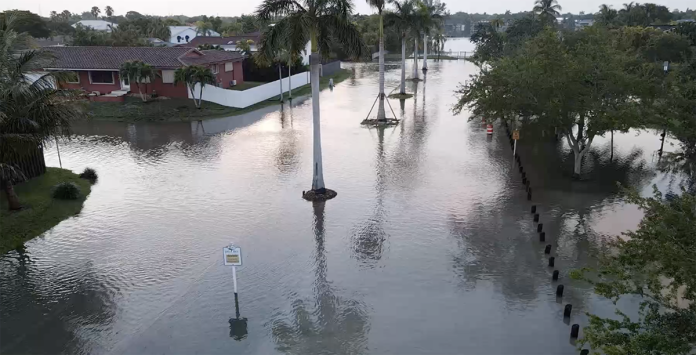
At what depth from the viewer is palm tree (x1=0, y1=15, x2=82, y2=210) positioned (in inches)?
687

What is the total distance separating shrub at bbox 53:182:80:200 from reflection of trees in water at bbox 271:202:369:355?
12064 mm

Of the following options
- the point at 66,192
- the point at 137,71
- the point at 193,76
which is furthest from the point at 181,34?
the point at 66,192

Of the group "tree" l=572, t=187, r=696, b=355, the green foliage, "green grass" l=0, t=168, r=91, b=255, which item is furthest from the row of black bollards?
the green foliage

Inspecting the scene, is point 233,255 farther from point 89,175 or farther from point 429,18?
point 429,18

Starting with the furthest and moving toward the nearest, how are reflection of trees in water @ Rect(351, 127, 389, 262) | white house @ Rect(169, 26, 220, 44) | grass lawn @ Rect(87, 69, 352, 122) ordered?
white house @ Rect(169, 26, 220, 44), grass lawn @ Rect(87, 69, 352, 122), reflection of trees in water @ Rect(351, 127, 389, 262)

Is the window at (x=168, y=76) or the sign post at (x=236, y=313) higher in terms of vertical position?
the window at (x=168, y=76)

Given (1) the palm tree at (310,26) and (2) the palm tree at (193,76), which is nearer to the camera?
(1) the palm tree at (310,26)

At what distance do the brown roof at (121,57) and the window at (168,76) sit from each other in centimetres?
62

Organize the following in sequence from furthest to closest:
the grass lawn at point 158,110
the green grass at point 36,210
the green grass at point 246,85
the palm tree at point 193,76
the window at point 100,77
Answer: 1. the green grass at point 246,85
2. the window at point 100,77
3. the palm tree at point 193,76
4. the grass lawn at point 158,110
5. the green grass at point 36,210

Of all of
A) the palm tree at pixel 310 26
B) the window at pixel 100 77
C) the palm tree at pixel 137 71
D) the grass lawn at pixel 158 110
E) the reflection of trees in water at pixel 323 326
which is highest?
the palm tree at pixel 310 26

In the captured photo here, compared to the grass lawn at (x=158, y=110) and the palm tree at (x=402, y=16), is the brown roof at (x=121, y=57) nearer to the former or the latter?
the grass lawn at (x=158, y=110)

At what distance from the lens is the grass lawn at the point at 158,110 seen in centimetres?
3831

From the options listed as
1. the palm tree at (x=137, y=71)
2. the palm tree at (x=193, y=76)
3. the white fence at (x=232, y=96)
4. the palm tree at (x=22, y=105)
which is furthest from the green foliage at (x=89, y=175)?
the white fence at (x=232, y=96)

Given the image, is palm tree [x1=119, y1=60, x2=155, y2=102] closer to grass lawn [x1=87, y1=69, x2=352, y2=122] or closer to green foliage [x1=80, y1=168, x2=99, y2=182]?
grass lawn [x1=87, y1=69, x2=352, y2=122]
